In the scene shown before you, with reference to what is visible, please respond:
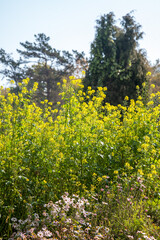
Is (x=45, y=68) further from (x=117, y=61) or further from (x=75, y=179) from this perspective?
(x=75, y=179)

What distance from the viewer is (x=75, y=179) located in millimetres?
3500

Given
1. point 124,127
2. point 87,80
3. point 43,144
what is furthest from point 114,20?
point 43,144

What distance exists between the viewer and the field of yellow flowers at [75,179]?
2.73 metres

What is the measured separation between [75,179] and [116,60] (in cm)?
1107

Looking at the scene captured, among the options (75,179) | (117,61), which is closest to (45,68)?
(117,61)

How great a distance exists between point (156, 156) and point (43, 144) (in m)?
1.80

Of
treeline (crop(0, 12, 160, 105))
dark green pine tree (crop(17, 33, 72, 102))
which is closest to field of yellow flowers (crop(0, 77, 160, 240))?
treeline (crop(0, 12, 160, 105))

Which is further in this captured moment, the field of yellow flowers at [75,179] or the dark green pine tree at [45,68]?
the dark green pine tree at [45,68]

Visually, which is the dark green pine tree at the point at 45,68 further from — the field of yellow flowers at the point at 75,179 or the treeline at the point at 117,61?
the field of yellow flowers at the point at 75,179

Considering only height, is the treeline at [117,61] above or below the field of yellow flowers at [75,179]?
above

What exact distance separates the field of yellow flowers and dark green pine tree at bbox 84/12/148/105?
28.5 ft

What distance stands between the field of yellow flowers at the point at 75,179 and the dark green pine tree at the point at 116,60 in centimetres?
870

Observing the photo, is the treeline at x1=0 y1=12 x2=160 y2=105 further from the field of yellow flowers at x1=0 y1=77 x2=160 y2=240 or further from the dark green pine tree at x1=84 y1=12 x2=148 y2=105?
the field of yellow flowers at x1=0 y1=77 x2=160 y2=240

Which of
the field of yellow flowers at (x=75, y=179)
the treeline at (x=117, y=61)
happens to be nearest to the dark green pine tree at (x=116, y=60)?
the treeline at (x=117, y=61)
